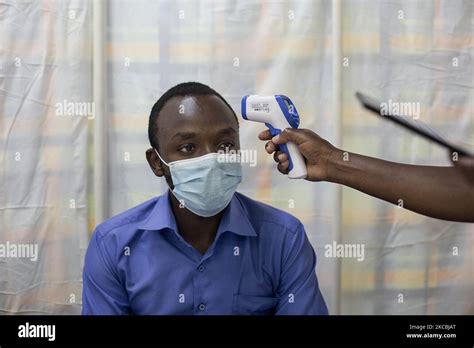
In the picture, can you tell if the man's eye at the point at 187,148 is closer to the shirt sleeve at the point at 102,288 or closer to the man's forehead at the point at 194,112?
the man's forehead at the point at 194,112

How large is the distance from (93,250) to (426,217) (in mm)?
893

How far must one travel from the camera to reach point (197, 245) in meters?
1.31

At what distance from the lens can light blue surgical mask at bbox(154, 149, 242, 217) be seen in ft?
4.15

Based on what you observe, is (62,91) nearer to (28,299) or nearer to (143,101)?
(143,101)

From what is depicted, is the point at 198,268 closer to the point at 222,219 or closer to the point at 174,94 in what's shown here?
the point at 222,219

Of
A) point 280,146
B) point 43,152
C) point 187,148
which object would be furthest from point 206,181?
point 43,152

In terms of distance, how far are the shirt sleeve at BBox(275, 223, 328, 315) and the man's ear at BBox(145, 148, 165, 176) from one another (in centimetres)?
38

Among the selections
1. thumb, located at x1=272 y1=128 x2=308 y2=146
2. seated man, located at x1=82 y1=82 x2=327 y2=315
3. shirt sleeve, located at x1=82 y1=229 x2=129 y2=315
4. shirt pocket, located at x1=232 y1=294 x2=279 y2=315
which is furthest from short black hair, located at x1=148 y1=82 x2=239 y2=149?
shirt pocket, located at x1=232 y1=294 x2=279 y2=315

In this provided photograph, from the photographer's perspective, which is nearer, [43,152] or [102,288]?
[102,288]

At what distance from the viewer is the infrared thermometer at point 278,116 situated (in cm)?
130

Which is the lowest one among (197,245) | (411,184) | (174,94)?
(197,245)

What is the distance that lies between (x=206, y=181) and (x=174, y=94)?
0.25 metres

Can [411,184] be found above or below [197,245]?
above

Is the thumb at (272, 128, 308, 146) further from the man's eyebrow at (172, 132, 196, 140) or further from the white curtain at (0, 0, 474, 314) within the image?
the man's eyebrow at (172, 132, 196, 140)
